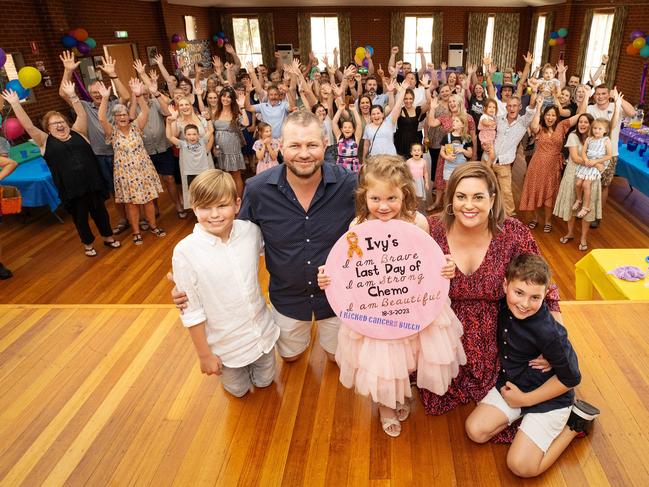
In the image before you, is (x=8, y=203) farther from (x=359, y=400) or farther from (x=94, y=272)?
(x=359, y=400)

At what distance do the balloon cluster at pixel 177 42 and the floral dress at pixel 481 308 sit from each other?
1147 cm

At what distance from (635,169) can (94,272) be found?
5.82 m

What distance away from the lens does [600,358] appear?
2375 mm

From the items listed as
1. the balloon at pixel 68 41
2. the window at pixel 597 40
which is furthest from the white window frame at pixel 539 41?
the balloon at pixel 68 41

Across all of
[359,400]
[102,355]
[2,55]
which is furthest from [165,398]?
[2,55]

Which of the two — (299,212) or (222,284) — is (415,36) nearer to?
(299,212)

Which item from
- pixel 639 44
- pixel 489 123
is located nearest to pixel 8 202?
pixel 489 123

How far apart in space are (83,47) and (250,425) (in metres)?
8.04

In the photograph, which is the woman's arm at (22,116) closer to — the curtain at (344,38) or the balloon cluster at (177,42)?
the balloon cluster at (177,42)

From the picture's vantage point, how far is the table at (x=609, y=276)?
2.89 metres

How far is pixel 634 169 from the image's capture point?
16.4ft

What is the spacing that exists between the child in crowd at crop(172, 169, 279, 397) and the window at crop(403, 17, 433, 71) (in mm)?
14020

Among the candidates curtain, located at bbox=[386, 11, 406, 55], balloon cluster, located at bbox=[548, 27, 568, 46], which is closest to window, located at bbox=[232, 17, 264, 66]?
curtain, located at bbox=[386, 11, 406, 55]

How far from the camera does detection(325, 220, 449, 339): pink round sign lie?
1.76m
